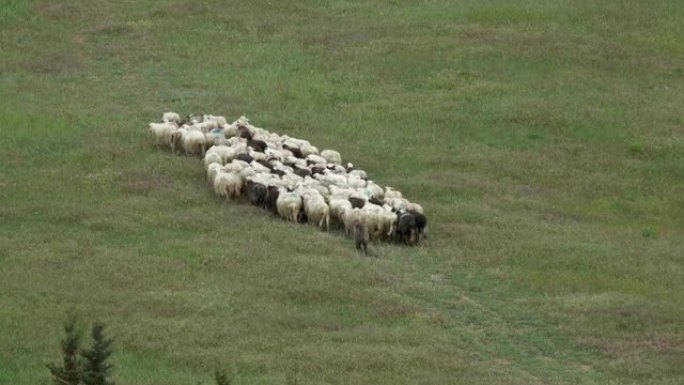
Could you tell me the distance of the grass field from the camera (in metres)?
25.3

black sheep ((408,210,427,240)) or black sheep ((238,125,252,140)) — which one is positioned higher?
black sheep ((238,125,252,140))

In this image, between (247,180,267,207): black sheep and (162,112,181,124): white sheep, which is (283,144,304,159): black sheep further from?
(162,112,181,124): white sheep

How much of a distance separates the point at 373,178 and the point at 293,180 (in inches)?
111

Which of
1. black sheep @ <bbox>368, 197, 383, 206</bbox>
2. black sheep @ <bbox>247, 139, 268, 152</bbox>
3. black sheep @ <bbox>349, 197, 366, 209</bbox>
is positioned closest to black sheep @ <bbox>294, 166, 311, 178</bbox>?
black sheep @ <bbox>247, 139, 268, 152</bbox>

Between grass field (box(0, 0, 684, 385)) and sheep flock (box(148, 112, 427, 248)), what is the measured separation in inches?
16.6

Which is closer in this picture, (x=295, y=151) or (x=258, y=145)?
(x=258, y=145)

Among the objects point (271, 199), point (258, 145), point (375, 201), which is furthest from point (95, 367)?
point (258, 145)

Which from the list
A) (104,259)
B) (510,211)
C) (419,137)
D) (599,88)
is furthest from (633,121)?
(104,259)

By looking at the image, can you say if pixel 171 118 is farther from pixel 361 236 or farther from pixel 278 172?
pixel 361 236

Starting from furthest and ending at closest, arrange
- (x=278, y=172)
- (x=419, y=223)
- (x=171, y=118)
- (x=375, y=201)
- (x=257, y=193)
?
(x=171, y=118)
(x=278, y=172)
(x=257, y=193)
(x=375, y=201)
(x=419, y=223)

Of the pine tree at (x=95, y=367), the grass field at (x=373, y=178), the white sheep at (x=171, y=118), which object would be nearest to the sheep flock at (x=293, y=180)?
the white sheep at (x=171, y=118)

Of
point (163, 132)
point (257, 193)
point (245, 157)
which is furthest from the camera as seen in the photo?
point (163, 132)

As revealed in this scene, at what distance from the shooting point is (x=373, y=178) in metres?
35.2

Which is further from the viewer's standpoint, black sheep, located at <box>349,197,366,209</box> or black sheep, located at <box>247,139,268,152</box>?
black sheep, located at <box>247,139,268,152</box>
